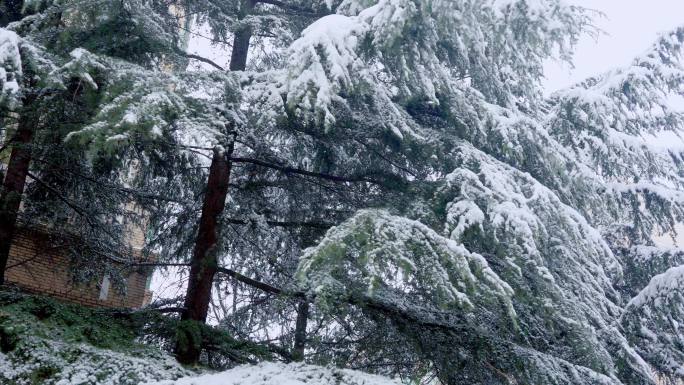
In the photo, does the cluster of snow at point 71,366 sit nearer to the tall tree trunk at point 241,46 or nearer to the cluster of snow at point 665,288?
the tall tree trunk at point 241,46

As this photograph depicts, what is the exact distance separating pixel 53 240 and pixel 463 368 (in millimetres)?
5711

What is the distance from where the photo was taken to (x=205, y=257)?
6.32m

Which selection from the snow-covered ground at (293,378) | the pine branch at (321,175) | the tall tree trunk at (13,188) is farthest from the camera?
the pine branch at (321,175)

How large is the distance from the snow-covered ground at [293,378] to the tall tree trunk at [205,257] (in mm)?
1786

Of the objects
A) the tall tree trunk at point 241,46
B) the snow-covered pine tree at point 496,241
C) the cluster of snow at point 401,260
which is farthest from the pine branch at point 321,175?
the cluster of snow at point 401,260

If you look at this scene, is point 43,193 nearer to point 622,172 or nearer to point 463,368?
point 463,368

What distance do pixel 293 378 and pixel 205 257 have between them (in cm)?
260

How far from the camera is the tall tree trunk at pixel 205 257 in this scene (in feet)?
20.0

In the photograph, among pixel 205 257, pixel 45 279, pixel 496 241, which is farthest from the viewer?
pixel 45 279

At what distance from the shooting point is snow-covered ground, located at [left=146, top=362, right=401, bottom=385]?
3.94 metres

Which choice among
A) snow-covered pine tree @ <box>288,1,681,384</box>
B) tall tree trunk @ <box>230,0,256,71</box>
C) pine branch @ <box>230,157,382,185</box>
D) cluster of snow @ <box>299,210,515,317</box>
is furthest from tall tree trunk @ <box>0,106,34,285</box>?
cluster of snow @ <box>299,210,515,317</box>

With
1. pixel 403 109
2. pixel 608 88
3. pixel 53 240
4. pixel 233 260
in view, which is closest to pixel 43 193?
pixel 53 240

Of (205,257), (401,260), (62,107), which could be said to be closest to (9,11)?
(62,107)

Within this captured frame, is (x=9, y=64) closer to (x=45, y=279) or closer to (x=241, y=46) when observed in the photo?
(x=241, y=46)
